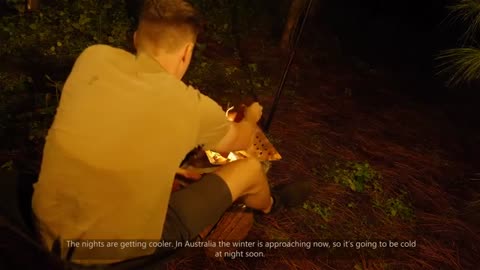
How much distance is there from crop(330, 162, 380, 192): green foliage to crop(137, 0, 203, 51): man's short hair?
2.34 metres

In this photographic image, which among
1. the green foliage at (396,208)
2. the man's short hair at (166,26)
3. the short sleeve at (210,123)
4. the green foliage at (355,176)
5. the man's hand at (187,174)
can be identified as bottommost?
the green foliage at (396,208)

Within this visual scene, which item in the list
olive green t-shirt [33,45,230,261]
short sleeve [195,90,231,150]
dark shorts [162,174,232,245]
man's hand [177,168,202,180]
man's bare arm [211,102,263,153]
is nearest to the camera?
olive green t-shirt [33,45,230,261]

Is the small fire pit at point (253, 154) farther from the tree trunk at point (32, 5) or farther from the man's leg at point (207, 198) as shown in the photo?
the tree trunk at point (32, 5)

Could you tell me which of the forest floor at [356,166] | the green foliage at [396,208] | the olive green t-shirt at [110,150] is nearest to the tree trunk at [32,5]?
the forest floor at [356,166]

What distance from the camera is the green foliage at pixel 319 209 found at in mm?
3211

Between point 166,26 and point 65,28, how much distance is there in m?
3.54

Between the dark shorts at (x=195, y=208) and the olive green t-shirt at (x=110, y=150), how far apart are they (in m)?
0.22

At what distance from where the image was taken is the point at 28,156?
297 centimetres

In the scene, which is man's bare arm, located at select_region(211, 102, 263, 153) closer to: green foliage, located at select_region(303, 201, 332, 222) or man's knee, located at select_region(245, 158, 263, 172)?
man's knee, located at select_region(245, 158, 263, 172)

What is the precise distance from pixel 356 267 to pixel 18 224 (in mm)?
2294

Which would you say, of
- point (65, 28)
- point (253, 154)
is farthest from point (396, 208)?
point (65, 28)

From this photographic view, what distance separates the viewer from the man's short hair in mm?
1715

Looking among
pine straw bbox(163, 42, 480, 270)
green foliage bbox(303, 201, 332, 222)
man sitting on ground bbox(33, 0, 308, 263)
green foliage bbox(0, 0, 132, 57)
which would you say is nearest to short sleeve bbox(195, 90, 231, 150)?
man sitting on ground bbox(33, 0, 308, 263)

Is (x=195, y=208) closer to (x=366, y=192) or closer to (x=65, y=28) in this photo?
(x=366, y=192)
